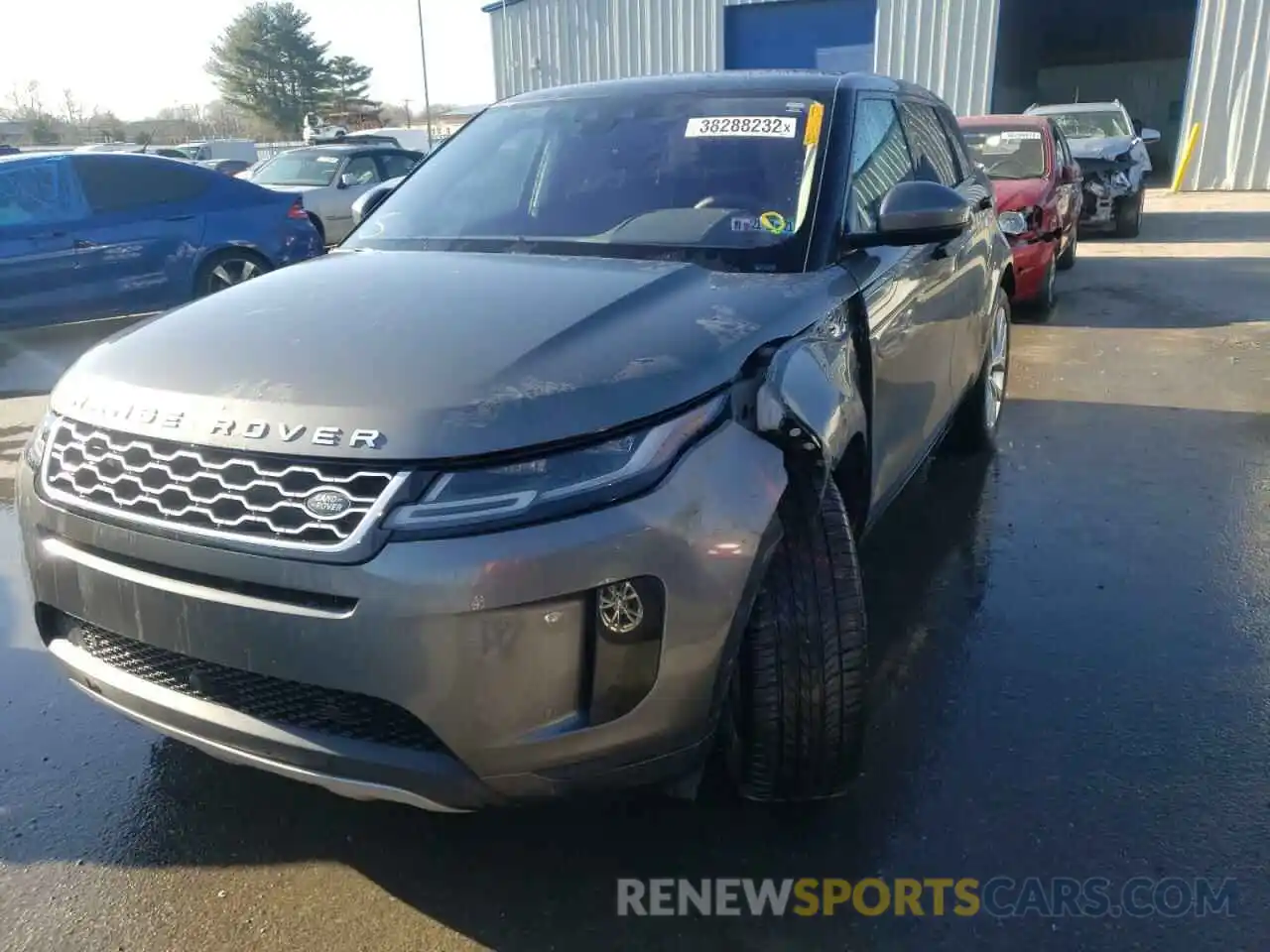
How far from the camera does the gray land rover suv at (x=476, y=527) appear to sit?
1827 mm

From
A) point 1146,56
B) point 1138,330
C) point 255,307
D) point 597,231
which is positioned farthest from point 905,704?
point 1146,56

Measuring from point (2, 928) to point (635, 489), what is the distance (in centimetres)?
167

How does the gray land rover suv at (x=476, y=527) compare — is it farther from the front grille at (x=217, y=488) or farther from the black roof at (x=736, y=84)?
the black roof at (x=736, y=84)

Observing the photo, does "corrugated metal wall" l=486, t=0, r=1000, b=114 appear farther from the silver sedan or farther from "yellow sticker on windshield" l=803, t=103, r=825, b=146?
"yellow sticker on windshield" l=803, t=103, r=825, b=146

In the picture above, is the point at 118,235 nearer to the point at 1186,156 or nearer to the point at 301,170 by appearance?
the point at 301,170

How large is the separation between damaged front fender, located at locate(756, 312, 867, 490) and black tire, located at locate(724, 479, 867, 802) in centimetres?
9

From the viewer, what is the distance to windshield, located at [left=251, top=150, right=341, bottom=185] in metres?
12.4

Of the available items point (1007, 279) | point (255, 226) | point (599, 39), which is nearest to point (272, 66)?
point (599, 39)

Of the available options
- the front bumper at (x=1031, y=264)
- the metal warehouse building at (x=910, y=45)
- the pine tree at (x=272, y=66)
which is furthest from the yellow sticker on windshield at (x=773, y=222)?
the pine tree at (x=272, y=66)

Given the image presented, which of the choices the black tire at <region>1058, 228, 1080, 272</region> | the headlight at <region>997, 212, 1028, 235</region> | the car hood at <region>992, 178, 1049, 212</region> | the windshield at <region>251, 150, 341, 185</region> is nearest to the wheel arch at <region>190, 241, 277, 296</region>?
the windshield at <region>251, 150, 341, 185</region>

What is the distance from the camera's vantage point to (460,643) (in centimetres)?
180

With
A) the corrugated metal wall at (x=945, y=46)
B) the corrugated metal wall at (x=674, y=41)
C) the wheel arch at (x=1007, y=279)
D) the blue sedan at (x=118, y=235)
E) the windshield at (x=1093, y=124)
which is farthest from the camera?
the corrugated metal wall at (x=674, y=41)

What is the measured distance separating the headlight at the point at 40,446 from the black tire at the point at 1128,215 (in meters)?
13.9

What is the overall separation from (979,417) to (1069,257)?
732 centimetres
